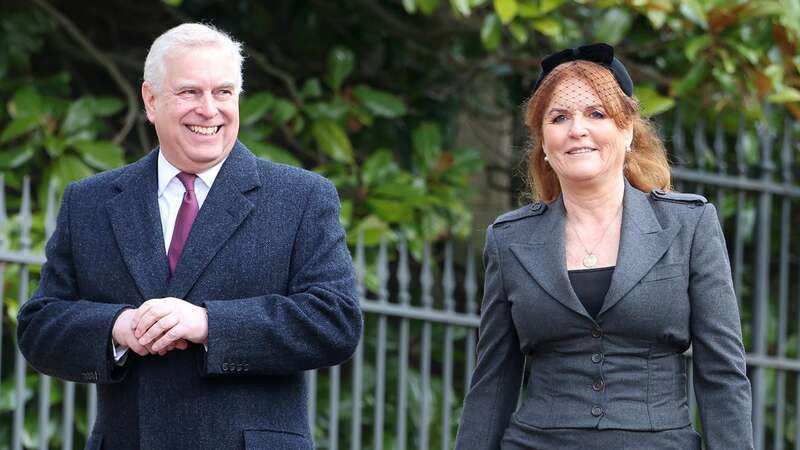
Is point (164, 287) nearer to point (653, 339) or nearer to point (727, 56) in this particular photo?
point (653, 339)

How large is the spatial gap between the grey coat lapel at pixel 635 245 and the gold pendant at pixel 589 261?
0.23 ft

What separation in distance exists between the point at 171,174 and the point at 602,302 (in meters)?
0.97

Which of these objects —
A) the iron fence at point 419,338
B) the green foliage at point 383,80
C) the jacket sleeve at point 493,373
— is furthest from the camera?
the green foliage at point 383,80

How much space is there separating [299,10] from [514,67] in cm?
94

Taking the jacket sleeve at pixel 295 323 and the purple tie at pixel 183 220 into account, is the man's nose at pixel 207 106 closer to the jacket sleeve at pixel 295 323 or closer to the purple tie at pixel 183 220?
the purple tie at pixel 183 220

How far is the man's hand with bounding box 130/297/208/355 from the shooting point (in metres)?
3.45

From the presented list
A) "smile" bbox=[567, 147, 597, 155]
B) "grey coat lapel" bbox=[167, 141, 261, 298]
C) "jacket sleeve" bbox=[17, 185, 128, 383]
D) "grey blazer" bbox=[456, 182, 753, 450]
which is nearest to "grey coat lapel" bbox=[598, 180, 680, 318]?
"grey blazer" bbox=[456, 182, 753, 450]

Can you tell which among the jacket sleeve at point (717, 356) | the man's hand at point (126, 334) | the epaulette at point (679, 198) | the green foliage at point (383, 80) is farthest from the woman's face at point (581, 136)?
the green foliage at point (383, 80)

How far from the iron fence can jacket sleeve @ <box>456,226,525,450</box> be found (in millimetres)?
1871

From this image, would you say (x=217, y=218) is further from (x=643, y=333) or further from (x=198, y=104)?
(x=643, y=333)

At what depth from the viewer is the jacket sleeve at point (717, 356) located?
3586 millimetres

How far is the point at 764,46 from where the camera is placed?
6.07m

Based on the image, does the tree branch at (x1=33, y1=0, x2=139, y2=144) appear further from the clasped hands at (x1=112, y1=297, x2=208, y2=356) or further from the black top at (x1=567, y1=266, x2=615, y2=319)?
the black top at (x1=567, y1=266, x2=615, y2=319)

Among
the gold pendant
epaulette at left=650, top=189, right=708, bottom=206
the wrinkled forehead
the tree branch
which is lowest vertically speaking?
the gold pendant
